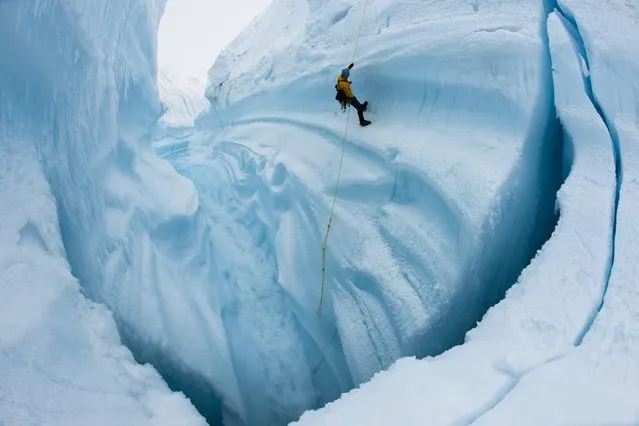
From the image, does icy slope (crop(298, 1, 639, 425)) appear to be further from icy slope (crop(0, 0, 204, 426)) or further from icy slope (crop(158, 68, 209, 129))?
icy slope (crop(158, 68, 209, 129))

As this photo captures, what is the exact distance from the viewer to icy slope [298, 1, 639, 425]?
1.38 metres

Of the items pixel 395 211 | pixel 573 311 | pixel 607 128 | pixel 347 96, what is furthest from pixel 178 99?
pixel 573 311

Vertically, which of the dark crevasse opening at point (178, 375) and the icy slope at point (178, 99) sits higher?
the dark crevasse opening at point (178, 375)

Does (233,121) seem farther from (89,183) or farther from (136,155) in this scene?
(89,183)

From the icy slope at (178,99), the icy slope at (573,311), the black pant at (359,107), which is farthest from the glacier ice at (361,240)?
the icy slope at (178,99)

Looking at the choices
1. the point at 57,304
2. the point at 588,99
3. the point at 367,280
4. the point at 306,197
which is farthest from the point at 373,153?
the point at 57,304

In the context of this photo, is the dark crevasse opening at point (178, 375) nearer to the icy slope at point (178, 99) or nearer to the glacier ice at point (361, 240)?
the glacier ice at point (361, 240)

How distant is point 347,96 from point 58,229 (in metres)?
2.47

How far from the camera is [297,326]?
11.3 ft

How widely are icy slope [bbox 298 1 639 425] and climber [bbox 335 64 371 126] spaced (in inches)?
61.1

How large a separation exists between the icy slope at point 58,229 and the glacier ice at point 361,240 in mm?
13

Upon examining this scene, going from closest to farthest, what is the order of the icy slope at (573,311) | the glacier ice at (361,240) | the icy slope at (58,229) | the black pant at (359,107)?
the icy slope at (573,311) → the glacier ice at (361,240) → the icy slope at (58,229) → the black pant at (359,107)

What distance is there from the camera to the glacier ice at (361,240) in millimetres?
1641

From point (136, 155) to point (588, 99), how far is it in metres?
3.75
